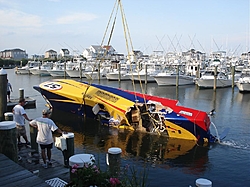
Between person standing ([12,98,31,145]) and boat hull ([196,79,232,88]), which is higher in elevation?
person standing ([12,98,31,145])

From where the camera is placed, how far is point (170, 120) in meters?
13.8

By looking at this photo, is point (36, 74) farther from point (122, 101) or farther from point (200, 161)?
point (200, 161)

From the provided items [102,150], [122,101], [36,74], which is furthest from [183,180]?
[36,74]

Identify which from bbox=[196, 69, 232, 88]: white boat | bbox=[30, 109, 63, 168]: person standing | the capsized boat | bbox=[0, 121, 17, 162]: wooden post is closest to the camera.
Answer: bbox=[0, 121, 17, 162]: wooden post

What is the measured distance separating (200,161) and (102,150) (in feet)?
13.9

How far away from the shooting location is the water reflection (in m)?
11.2

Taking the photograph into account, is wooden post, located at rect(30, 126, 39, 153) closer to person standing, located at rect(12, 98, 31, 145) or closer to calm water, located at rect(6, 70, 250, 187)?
person standing, located at rect(12, 98, 31, 145)

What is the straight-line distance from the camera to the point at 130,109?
14.9 metres

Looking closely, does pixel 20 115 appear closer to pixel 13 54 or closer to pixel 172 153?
pixel 172 153

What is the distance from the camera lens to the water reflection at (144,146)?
11242mm

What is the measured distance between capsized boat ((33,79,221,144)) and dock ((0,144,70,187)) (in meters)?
6.77

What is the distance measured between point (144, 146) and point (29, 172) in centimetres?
773

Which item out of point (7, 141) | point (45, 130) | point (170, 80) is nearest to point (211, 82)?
point (170, 80)

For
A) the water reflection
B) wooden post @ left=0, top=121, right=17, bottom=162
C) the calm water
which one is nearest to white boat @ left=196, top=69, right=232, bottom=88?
the calm water
